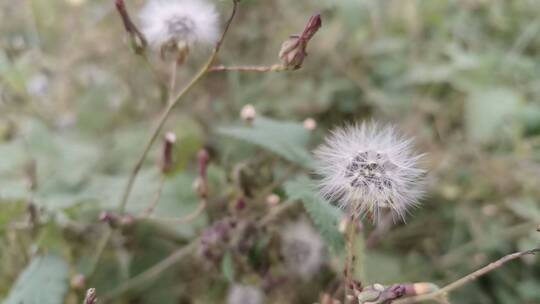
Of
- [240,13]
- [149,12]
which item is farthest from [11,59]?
[240,13]

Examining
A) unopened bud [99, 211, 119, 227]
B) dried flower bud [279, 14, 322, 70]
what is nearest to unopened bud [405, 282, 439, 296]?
dried flower bud [279, 14, 322, 70]

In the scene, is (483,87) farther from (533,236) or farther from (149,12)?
(149,12)

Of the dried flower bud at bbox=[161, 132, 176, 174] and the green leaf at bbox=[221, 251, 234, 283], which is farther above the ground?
the dried flower bud at bbox=[161, 132, 176, 174]

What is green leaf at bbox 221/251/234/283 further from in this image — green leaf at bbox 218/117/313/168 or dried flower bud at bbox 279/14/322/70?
dried flower bud at bbox 279/14/322/70

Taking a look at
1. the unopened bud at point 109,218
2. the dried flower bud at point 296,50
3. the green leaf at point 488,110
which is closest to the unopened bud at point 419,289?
the dried flower bud at point 296,50

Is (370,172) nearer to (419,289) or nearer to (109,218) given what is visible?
(419,289)
